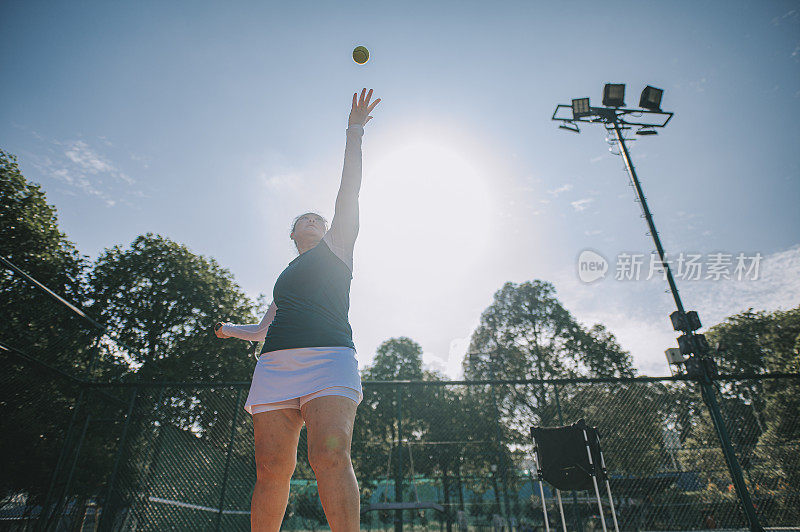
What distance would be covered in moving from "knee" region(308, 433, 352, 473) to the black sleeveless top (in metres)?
0.33

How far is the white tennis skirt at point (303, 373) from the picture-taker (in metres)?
1.35

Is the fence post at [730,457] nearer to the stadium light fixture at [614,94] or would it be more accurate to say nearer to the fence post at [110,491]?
the stadium light fixture at [614,94]

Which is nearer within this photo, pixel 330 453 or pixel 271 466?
pixel 330 453

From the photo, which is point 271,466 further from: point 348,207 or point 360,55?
point 360,55

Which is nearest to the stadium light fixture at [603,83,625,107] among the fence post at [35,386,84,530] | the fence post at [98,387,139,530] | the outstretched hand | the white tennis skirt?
the outstretched hand

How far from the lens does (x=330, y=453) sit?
3.99 feet

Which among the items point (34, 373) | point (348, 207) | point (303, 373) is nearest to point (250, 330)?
point (303, 373)

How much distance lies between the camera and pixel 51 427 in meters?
5.53

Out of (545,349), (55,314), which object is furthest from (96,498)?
(545,349)

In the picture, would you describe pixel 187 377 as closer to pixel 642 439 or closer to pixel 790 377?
pixel 642 439

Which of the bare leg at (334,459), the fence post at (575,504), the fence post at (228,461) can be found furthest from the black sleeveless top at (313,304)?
the fence post at (575,504)

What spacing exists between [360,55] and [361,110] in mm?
1149

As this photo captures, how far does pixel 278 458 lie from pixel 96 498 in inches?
190

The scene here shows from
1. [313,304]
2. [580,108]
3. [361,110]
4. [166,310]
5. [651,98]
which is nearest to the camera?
[313,304]
